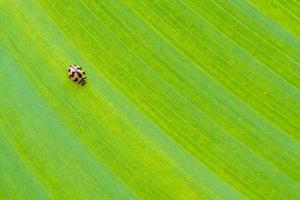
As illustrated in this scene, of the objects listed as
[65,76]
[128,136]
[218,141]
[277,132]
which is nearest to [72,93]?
[65,76]

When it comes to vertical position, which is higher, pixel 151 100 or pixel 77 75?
pixel 77 75

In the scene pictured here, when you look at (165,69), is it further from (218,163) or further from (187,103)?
(218,163)

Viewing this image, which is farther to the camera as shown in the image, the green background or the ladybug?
the ladybug

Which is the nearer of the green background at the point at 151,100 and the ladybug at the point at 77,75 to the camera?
the green background at the point at 151,100
